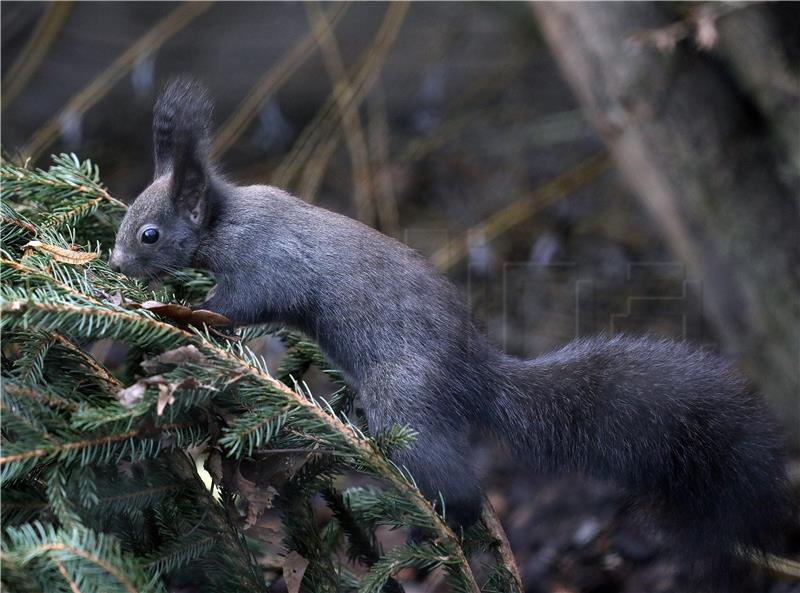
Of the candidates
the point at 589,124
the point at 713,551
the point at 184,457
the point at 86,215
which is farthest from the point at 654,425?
the point at 589,124

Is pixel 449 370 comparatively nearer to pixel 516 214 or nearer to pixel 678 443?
pixel 678 443

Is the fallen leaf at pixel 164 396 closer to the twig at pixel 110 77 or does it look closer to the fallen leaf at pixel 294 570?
the fallen leaf at pixel 294 570

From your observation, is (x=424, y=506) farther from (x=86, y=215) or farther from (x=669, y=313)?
(x=669, y=313)

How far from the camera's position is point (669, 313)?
11.2 feet

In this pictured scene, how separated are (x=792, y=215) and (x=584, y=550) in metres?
1.08

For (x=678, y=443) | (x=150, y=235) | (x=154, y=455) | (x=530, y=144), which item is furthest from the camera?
(x=530, y=144)

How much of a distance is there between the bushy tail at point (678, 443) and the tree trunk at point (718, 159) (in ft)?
3.64

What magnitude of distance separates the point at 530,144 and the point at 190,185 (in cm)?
292

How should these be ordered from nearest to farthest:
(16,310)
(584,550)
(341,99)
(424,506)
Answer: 1. (16,310)
2. (424,506)
3. (584,550)
4. (341,99)

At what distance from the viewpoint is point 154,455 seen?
3.86ft

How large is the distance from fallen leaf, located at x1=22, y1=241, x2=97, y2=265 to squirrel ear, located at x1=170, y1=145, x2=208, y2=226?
1.35 ft

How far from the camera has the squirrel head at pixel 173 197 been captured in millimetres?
1663

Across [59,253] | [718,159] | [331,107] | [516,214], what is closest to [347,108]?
[331,107]

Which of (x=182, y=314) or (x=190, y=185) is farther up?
(x=190, y=185)
